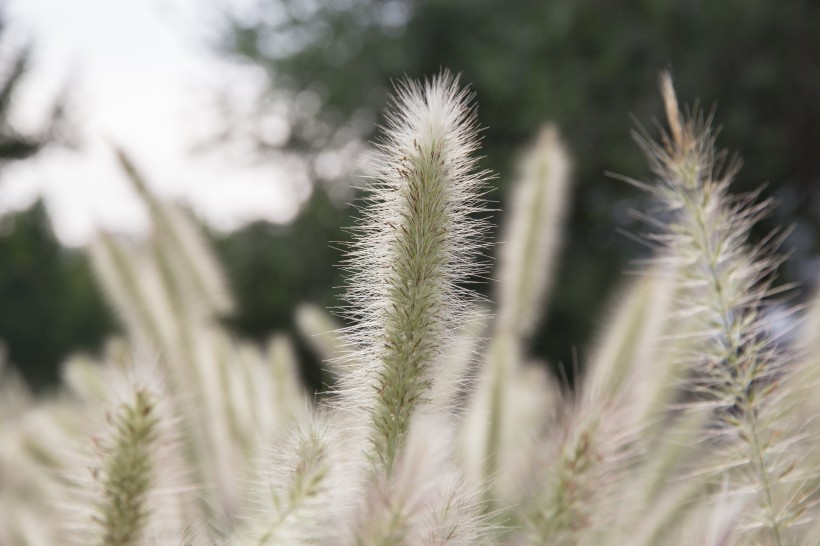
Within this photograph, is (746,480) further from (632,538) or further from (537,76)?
(537,76)

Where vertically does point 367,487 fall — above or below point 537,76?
below

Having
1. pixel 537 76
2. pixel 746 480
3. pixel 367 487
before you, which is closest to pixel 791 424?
pixel 746 480

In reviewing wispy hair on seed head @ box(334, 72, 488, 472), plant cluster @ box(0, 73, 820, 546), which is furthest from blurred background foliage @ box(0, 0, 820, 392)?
wispy hair on seed head @ box(334, 72, 488, 472)

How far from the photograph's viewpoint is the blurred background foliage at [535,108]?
7.39 m

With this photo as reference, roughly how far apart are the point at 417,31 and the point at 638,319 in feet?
23.9

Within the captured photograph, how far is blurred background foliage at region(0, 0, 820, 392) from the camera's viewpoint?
Result: 7387 millimetres

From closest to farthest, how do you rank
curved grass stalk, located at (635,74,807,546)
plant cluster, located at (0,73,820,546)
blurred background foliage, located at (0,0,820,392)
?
plant cluster, located at (0,73,820,546), curved grass stalk, located at (635,74,807,546), blurred background foliage, located at (0,0,820,392)

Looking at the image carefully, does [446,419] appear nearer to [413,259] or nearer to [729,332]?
[413,259]

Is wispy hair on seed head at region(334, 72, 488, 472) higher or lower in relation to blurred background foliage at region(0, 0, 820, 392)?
lower

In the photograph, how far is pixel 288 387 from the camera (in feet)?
5.15

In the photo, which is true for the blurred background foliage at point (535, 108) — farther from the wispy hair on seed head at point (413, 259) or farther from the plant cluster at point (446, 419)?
the wispy hair on seed head at point (413, 259)

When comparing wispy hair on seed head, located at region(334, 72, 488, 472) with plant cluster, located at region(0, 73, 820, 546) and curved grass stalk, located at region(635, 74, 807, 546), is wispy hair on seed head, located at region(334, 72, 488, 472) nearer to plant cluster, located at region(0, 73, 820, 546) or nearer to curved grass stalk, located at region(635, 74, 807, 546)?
plant cluster, located at region(0, 73, 820, 546)

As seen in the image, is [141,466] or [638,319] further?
[638,319]

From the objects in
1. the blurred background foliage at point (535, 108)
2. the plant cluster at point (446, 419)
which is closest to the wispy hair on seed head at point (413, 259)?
the plant cluster at point (446, 419)
